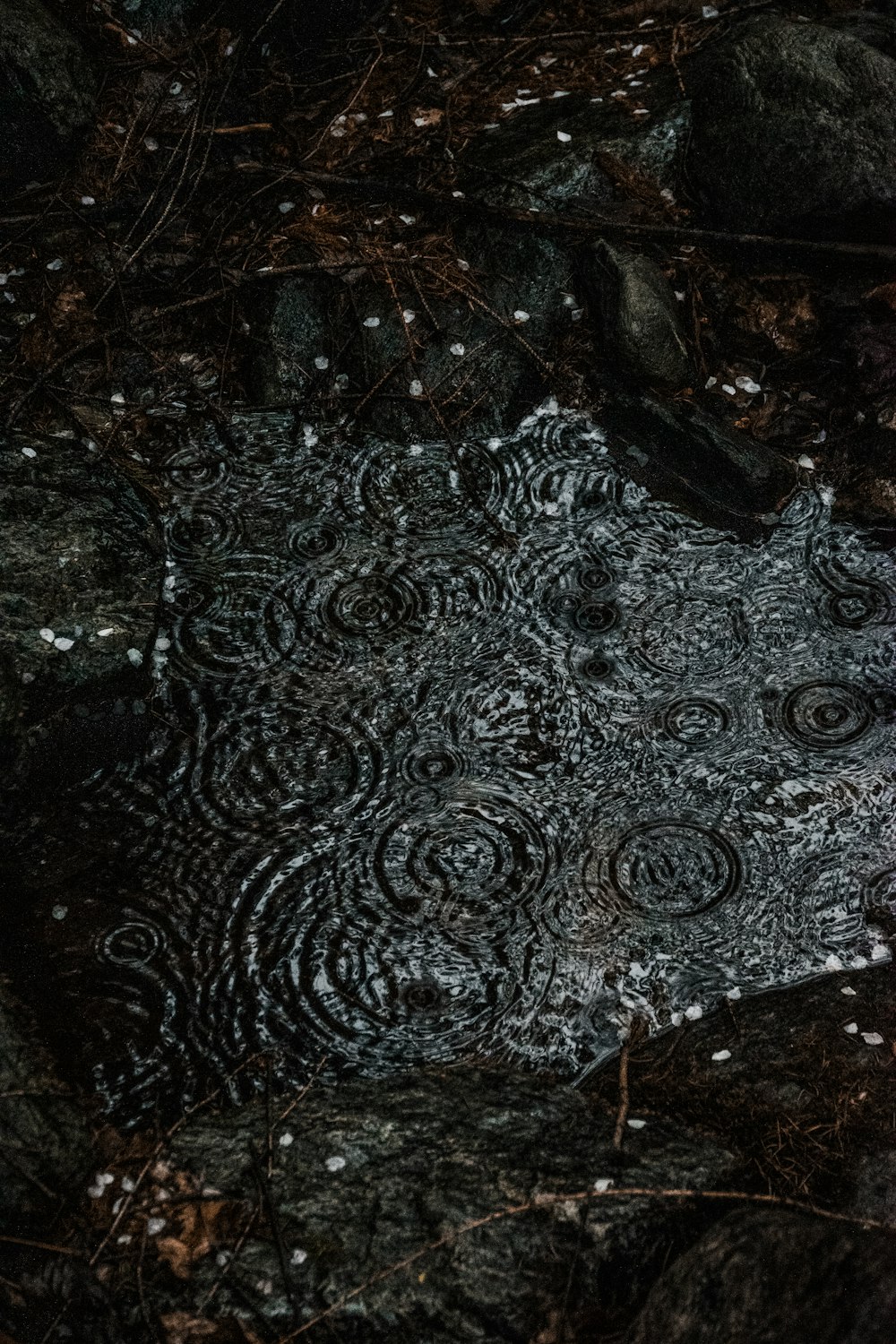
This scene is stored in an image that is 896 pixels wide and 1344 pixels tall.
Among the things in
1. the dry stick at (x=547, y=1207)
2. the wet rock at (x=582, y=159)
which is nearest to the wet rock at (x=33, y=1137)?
the dry stick at (x=547, y=1207)

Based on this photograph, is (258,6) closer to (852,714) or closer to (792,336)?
(792,336)

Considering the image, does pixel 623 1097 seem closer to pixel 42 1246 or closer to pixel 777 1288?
pixel 777 1288

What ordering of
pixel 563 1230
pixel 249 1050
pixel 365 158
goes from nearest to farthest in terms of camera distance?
pixel 563 1230, pixel 249 1050, pixel 365 158

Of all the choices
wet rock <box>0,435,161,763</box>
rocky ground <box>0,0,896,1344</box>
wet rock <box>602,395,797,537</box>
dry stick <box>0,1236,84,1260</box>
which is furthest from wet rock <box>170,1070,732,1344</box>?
wet rock <box>602,395,797,537</box>

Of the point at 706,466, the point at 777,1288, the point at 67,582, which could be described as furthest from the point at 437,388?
the point at 777,1288

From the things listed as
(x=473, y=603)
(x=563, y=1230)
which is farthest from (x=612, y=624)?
(x=563, y=1230)

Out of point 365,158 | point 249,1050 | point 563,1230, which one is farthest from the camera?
point 365,158

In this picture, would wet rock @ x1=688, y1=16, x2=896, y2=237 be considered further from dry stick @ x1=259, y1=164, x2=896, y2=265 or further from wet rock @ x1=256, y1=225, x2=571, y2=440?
wet rock @ x1=256, y1=225, x2=571, y2=440
